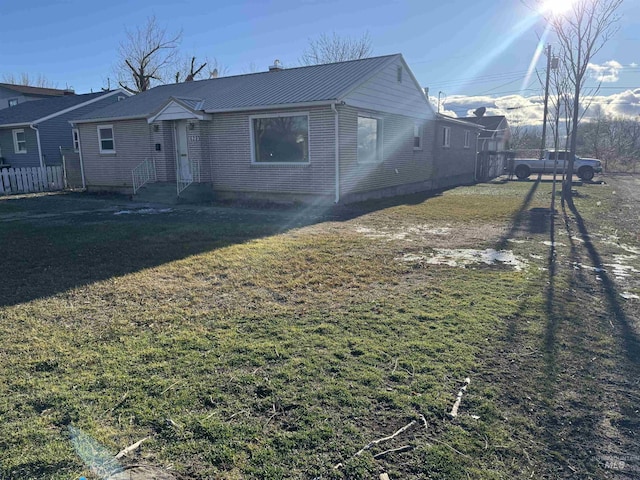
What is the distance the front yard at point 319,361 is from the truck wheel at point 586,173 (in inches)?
843

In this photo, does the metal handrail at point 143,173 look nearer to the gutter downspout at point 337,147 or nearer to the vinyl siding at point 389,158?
the gutter downspout at point 337,147

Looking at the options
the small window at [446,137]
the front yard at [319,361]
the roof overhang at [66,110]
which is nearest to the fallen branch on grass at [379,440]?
the front yard at [319,361]

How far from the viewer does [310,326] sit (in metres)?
4.32

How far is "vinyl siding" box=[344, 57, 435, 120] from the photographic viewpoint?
45.8 feet

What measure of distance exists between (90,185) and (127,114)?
4046mm

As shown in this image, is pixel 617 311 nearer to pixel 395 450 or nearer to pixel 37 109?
pixel 395 450

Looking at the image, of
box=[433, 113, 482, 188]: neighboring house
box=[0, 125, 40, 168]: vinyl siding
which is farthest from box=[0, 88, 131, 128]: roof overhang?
box=[433, 113, 482, 188]: neighboring house

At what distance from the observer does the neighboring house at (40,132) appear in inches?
928

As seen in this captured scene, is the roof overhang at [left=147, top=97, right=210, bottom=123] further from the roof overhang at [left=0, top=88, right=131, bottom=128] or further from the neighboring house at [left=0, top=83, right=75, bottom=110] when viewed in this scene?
the neighboring house at [left=0, top=83, right=75, bottom=110]

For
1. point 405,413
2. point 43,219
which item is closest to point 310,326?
point 405,413

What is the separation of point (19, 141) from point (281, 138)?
1888cm

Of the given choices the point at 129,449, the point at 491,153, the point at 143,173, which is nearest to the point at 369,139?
the point at 143,173

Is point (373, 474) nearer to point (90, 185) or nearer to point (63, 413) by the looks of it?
point (63, 413)

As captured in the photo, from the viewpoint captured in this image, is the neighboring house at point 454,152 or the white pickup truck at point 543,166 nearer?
the neighboring house at point 454,152
